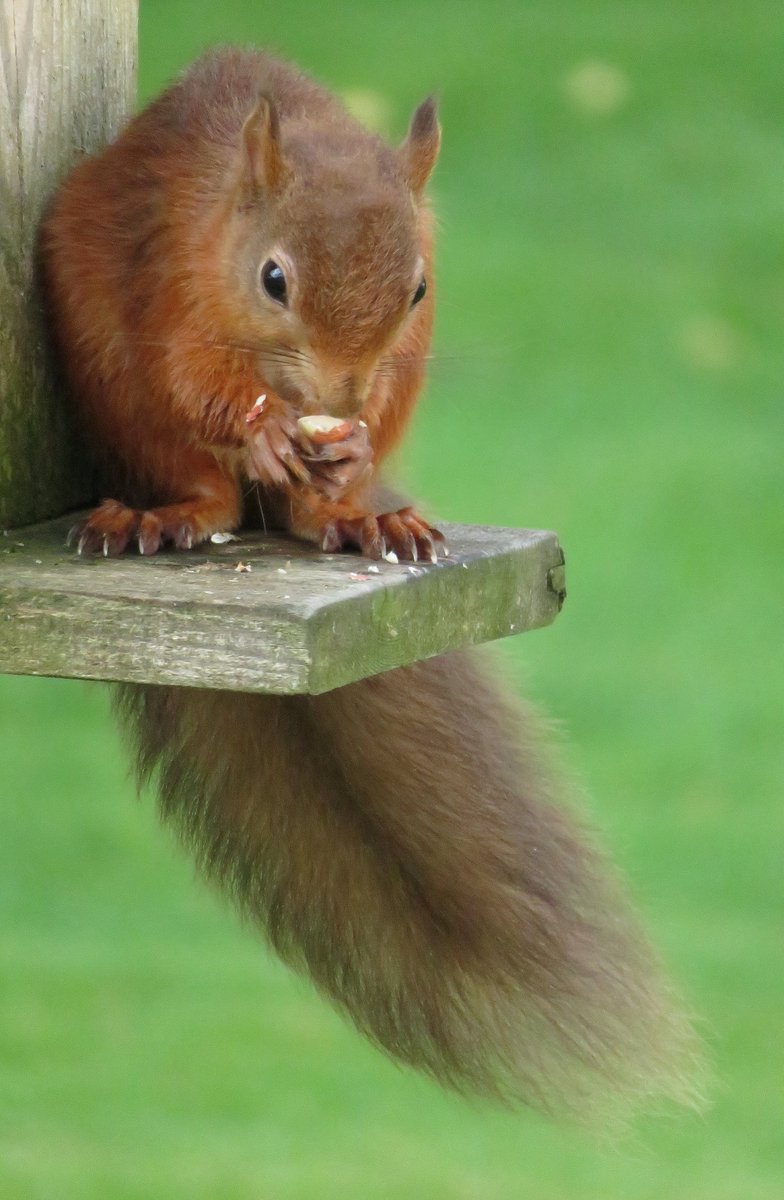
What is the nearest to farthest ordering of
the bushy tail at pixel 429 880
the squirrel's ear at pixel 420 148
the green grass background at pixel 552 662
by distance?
1. the squirrel's ear at pixel 420 148
2. the bushy tail at pixel 429 880
3. the green grass background at pixel 552 662

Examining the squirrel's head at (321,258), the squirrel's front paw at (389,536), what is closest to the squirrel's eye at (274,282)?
the squirrel's head at (321,258)

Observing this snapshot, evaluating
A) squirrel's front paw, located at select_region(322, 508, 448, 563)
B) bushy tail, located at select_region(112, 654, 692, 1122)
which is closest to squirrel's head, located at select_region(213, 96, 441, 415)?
squirrel's front paw, located at select_region(322, 508, 448, 563)

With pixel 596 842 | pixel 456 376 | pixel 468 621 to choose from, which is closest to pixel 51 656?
pixel 468 621

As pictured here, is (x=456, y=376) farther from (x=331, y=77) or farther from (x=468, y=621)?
(x=331, y=77)

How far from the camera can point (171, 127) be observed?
2205 mm

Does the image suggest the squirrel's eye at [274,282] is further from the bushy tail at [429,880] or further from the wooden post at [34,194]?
the bushy tail at [429,880]

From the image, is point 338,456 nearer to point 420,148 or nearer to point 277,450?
point 277,450

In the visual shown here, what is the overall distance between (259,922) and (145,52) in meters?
4.71

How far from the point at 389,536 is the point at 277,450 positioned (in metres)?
0.13

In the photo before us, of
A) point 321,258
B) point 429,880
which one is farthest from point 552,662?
point 321,258

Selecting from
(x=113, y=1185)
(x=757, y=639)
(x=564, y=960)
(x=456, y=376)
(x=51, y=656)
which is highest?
(x=456, y=376)

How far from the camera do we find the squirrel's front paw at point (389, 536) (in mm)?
1971

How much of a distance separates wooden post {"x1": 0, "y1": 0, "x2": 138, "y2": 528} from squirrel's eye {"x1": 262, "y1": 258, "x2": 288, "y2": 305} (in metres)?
0.30

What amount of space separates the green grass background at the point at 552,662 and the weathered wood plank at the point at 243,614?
377 millimetres
